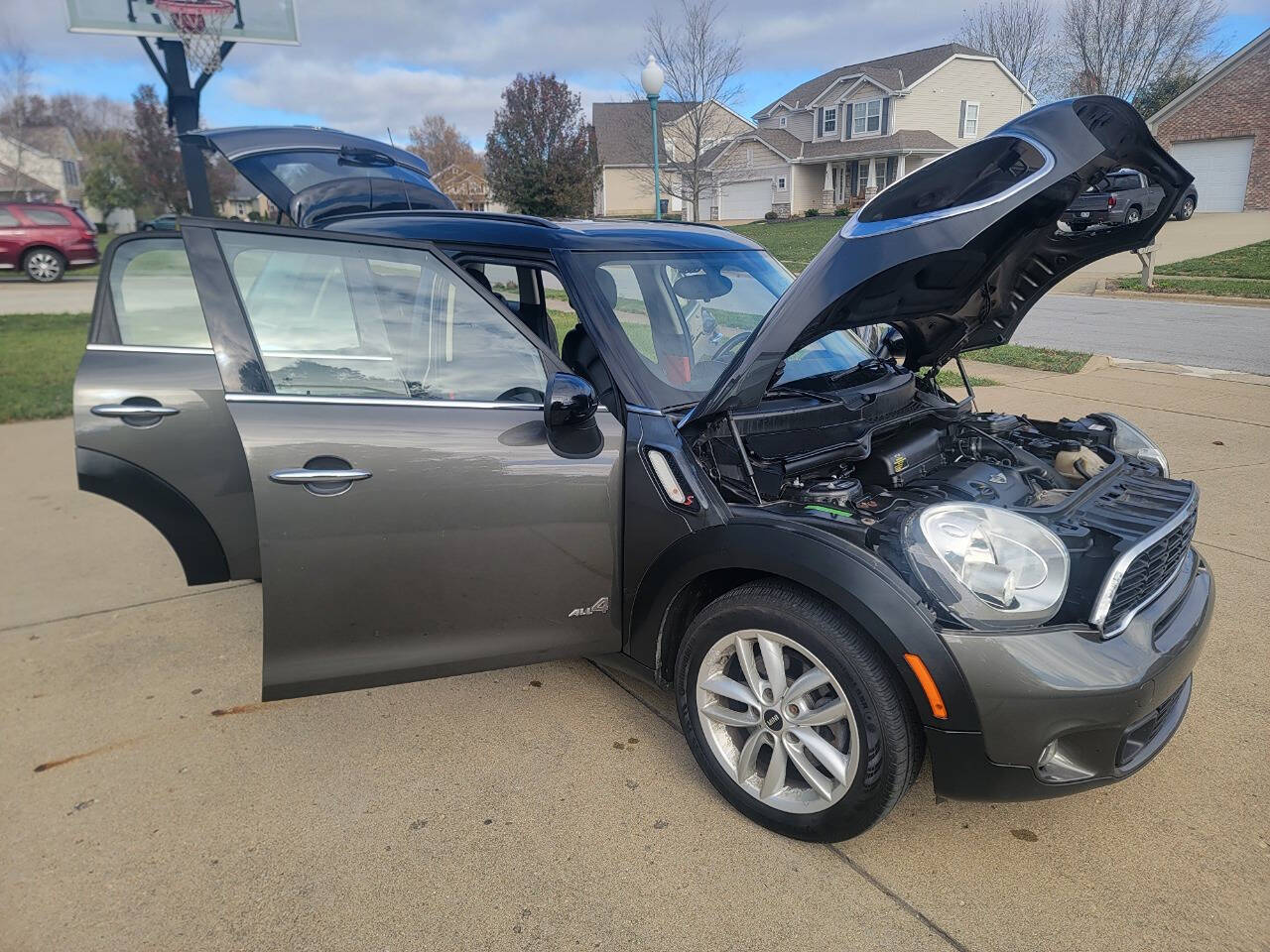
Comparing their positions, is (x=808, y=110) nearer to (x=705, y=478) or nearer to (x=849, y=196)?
(x=849, y=196)

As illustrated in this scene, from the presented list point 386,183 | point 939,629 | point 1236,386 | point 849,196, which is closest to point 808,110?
point 849,196

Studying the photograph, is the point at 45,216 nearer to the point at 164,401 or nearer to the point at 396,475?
the point at 164,401

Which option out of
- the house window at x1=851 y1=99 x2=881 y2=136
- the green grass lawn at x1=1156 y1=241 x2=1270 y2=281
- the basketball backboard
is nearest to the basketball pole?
the basketball backboard

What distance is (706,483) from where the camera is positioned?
8.62 feet

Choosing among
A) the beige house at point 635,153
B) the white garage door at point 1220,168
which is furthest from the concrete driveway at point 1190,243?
the beige house at point 635,153

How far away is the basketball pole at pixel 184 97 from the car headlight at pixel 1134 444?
10.5m

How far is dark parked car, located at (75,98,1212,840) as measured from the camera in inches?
87.0

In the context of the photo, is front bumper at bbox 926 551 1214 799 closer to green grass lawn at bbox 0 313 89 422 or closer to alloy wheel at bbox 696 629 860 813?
alloy wheel at bbox 696 629 860 813

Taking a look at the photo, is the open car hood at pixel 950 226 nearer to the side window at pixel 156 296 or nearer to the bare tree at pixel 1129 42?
the side window at pixel 156 296

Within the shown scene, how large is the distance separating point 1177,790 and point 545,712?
83.3 inches

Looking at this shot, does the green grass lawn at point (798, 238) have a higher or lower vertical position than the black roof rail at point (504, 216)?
higher

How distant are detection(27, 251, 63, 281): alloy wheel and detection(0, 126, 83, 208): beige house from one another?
3686 cm

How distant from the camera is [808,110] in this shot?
46.9 metres

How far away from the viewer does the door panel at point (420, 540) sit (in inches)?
101
